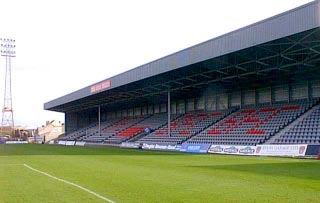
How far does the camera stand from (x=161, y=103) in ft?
227

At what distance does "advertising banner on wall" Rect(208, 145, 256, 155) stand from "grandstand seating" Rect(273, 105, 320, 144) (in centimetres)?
210

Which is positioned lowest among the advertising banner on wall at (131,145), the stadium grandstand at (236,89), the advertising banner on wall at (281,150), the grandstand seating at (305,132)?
the advertising banner on wall at (131,145)

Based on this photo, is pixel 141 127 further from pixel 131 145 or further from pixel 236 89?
pixel 236 89

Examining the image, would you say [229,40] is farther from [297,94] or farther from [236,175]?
[236,175]

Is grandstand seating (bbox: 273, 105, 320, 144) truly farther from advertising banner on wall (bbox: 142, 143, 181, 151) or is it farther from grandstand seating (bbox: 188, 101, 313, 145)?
advertising banner on wall (bbox: 142, 143, 181, 151)

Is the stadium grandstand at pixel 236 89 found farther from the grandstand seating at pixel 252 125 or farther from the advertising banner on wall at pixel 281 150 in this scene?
the advertising banner on wall at pixel 281 150

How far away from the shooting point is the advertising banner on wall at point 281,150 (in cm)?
2987

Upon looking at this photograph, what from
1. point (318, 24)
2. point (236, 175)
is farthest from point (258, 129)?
point (236, 175)

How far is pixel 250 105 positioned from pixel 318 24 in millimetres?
23870

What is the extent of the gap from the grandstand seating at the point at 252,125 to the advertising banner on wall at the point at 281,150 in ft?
6.53

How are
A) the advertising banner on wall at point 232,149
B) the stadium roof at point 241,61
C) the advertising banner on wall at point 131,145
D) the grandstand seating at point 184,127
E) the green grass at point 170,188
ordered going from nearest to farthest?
1. the green grass at point 170,188
2. the stadium roof at point 241,61
3. the advertising banner on wall at point 232,149
4. the grandstand seating at point 184,127
5. the advertising banner on wall at point 131,145

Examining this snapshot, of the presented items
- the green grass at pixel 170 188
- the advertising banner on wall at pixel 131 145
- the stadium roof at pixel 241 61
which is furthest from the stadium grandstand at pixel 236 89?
the green grass at pixel 170 188

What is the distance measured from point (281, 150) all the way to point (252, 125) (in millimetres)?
9652

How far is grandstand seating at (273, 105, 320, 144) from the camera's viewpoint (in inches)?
1239
